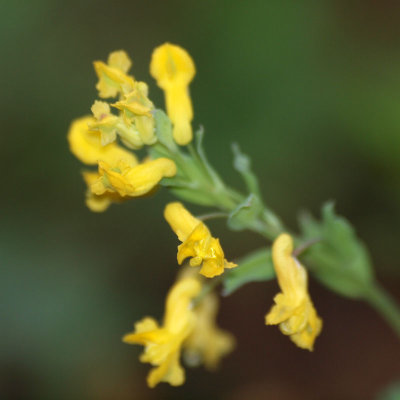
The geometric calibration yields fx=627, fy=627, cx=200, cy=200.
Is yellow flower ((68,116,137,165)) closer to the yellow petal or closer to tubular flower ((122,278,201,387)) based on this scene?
the yellow petal

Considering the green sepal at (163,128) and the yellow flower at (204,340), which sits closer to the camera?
the green sepal at (163,128)

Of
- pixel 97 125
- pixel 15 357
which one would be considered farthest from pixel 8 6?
pixel 97 125

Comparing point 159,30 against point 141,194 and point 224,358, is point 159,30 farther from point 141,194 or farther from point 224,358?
point 141,194

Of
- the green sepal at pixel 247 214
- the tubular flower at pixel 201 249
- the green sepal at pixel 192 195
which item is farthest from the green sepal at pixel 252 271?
the tubular flower at pixel 201 249

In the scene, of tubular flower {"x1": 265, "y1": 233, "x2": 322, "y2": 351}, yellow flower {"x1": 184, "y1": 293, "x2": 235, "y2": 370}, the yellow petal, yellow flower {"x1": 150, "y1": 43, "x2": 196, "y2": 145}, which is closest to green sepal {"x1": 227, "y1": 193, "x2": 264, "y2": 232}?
tubular flower {"x1": 265, "y1": 233, "x2": 322, "y2": 351}

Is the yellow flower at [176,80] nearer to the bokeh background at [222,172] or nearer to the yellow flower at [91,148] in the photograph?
the yellow flower at [91,148]

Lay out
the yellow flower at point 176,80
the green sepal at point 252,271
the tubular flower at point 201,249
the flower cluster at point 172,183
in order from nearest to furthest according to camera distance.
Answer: the tubular flower at point 201,249, the flower cluster at point 172,183, the yellow flower at point 176,80, the green sepal at point 252,271
